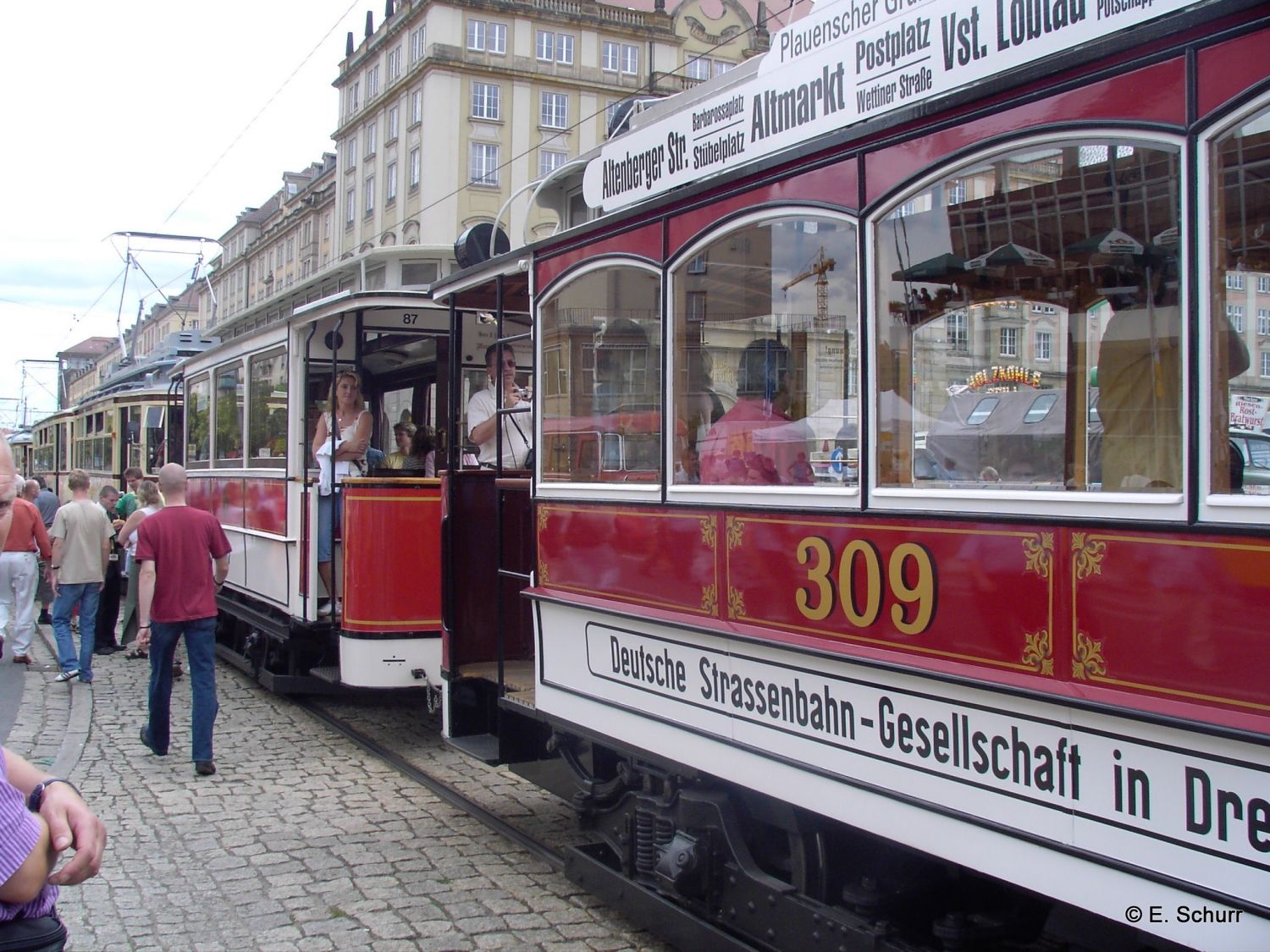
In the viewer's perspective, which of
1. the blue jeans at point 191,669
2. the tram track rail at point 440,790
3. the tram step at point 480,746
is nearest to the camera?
the tram track rail at point 440,790

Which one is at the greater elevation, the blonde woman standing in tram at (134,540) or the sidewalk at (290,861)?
the blonde woman standing in tram at (134,540)

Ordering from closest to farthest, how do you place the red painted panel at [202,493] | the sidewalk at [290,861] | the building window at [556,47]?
the sidewalk at [290,861], the red painted panel at [202,493], the building window at [556,47]

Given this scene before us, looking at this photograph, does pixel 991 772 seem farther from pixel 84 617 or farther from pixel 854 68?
pixel 84 617

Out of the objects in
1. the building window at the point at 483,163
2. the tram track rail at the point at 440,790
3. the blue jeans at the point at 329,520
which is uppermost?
the building window at the point at 483,163

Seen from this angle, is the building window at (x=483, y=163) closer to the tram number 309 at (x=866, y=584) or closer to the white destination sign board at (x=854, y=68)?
the white destination sign board at (x=854, y=68)

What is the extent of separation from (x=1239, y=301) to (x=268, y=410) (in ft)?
26.3

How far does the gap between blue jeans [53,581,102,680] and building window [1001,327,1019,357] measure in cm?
880

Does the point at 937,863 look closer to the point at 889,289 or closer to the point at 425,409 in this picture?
the point at 889,289

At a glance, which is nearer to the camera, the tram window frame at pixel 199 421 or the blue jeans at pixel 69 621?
the blue jeans at pixel 69 621

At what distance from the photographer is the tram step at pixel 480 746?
570 centimetres

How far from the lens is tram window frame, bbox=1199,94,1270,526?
98.3 inches

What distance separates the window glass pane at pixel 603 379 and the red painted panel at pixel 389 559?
2.47 meters

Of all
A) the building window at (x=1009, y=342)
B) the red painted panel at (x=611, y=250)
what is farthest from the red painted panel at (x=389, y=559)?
the building window at (x=1009, y=342)

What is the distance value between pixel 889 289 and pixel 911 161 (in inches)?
14.0
